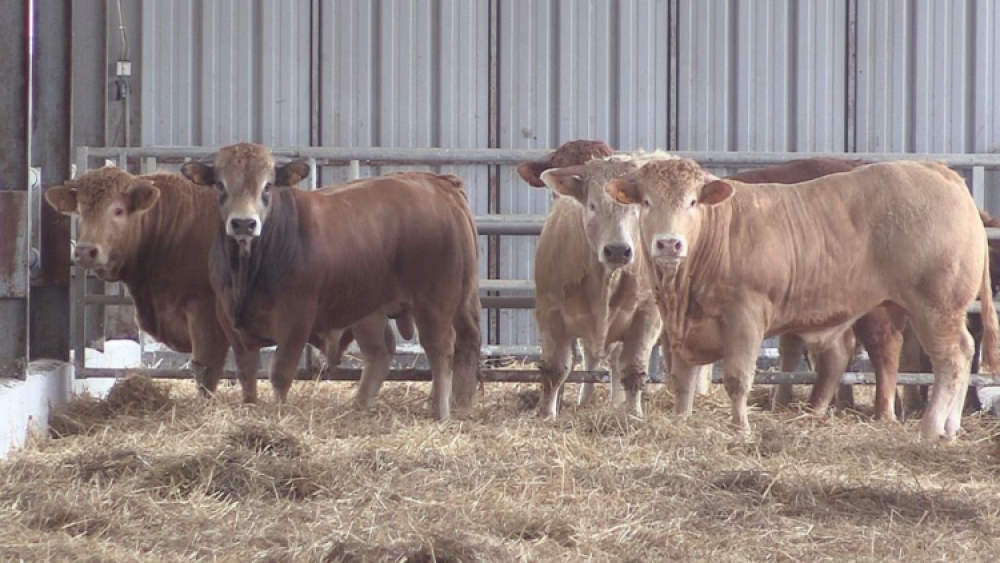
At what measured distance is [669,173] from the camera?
7305mm

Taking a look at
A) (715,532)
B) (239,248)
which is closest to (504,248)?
(239,248)

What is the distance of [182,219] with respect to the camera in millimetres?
8625

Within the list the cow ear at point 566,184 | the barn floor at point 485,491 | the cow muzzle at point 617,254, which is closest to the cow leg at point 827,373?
the barn floor at point 485,491

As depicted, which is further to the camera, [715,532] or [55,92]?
[55,92]

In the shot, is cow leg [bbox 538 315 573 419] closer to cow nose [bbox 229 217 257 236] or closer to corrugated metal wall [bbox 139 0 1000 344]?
cow nose [bbox 229 217 257 236]

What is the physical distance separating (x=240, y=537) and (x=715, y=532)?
1614mm

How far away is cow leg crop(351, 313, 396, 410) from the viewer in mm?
9008

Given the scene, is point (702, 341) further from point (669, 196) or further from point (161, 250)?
point (161, 250)

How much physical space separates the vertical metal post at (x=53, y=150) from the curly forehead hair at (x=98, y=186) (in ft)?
0.40

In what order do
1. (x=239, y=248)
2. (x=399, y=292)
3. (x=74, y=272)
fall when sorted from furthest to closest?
(x=74, y=272), (x=399, y=292), (x=239, y=248)

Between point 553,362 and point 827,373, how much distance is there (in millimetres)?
1686

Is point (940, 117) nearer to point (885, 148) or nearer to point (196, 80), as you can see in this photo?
point (885, 148)

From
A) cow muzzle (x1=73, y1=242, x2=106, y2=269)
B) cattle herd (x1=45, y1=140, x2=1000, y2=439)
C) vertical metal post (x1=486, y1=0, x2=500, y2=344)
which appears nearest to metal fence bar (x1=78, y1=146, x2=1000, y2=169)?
cattle herd (x1=45, y1=140, x2=1000, y2=439)

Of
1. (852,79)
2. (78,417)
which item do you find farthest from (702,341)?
(852,79)
